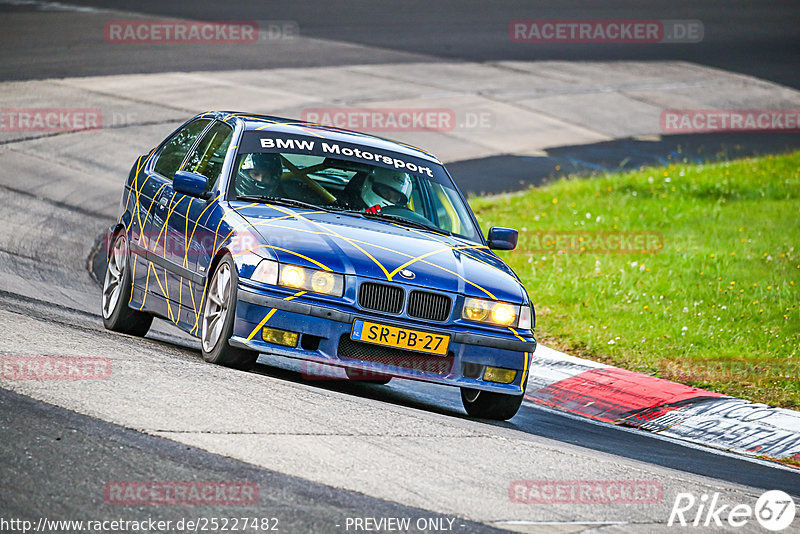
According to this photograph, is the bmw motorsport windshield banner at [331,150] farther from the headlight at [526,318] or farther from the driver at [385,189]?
the headlight at [526,318]

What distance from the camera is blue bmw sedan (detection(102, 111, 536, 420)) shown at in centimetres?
730

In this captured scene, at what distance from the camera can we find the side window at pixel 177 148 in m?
9.38

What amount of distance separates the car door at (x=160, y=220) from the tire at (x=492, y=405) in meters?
2.12

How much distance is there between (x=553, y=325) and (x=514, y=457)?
5472 mm

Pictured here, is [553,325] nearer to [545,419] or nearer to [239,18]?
[545,419]

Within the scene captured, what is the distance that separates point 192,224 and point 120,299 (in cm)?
132

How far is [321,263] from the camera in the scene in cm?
732

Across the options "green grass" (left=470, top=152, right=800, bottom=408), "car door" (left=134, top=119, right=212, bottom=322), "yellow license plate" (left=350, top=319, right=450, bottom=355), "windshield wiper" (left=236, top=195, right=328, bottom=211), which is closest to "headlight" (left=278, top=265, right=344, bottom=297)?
"yellow license plate" (left=350, top=319, right=450, bottom=355)

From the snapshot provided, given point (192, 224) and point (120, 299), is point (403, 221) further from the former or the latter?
point (120, 299)

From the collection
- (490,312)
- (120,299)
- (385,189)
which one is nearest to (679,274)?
(385,189)

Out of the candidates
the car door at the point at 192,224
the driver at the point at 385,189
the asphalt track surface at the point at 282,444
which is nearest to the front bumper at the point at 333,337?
the asphalt track surface at the point at 282,444

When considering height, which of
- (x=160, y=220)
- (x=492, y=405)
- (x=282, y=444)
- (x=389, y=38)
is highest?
(x=389, y=38)

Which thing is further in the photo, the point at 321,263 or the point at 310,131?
the point at 310,131

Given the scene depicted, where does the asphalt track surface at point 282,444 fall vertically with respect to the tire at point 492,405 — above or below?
above
